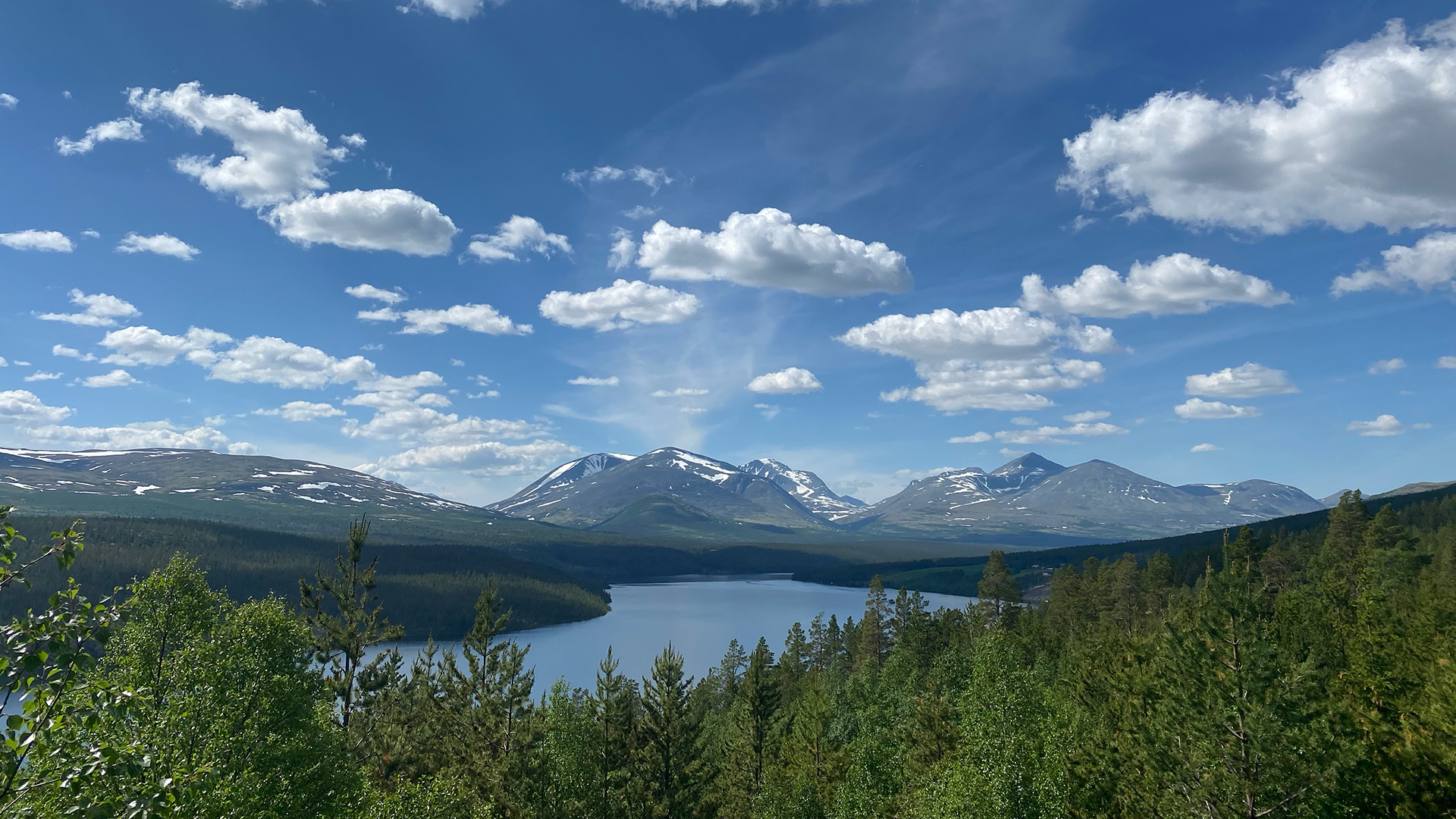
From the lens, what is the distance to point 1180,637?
94.5ft

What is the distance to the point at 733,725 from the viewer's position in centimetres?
6038

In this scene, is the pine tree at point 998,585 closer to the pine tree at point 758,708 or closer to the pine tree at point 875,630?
the pine tree at point 875,630

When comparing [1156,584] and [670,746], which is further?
[1156,584]

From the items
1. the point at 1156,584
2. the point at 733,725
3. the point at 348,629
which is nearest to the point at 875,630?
the point at 1156,584

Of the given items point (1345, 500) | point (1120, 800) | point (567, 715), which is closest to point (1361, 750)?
point (1120, 800)

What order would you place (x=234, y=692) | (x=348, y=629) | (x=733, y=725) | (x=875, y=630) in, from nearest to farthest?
(x=234, y=692) < (x=348, y=629) < (x=733, y=725) < (x=875, y=630)

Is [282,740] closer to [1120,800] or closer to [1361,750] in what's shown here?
[1120,800]

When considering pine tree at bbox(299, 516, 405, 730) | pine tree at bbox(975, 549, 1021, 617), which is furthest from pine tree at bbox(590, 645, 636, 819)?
pine tree at bbox(975, 549, 1021, 617)

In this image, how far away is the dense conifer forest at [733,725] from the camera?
18.8 meters

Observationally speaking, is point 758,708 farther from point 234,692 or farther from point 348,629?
point 234,692

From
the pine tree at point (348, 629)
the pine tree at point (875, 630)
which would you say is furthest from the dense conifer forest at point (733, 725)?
the pine tree at point (875, 630)

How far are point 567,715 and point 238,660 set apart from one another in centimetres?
1777

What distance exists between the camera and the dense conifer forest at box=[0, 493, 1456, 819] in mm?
18797

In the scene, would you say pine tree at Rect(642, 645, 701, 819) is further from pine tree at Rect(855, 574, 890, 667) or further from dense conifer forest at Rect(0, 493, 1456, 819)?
pine tree at Rect(855, 574, 890, 667)
